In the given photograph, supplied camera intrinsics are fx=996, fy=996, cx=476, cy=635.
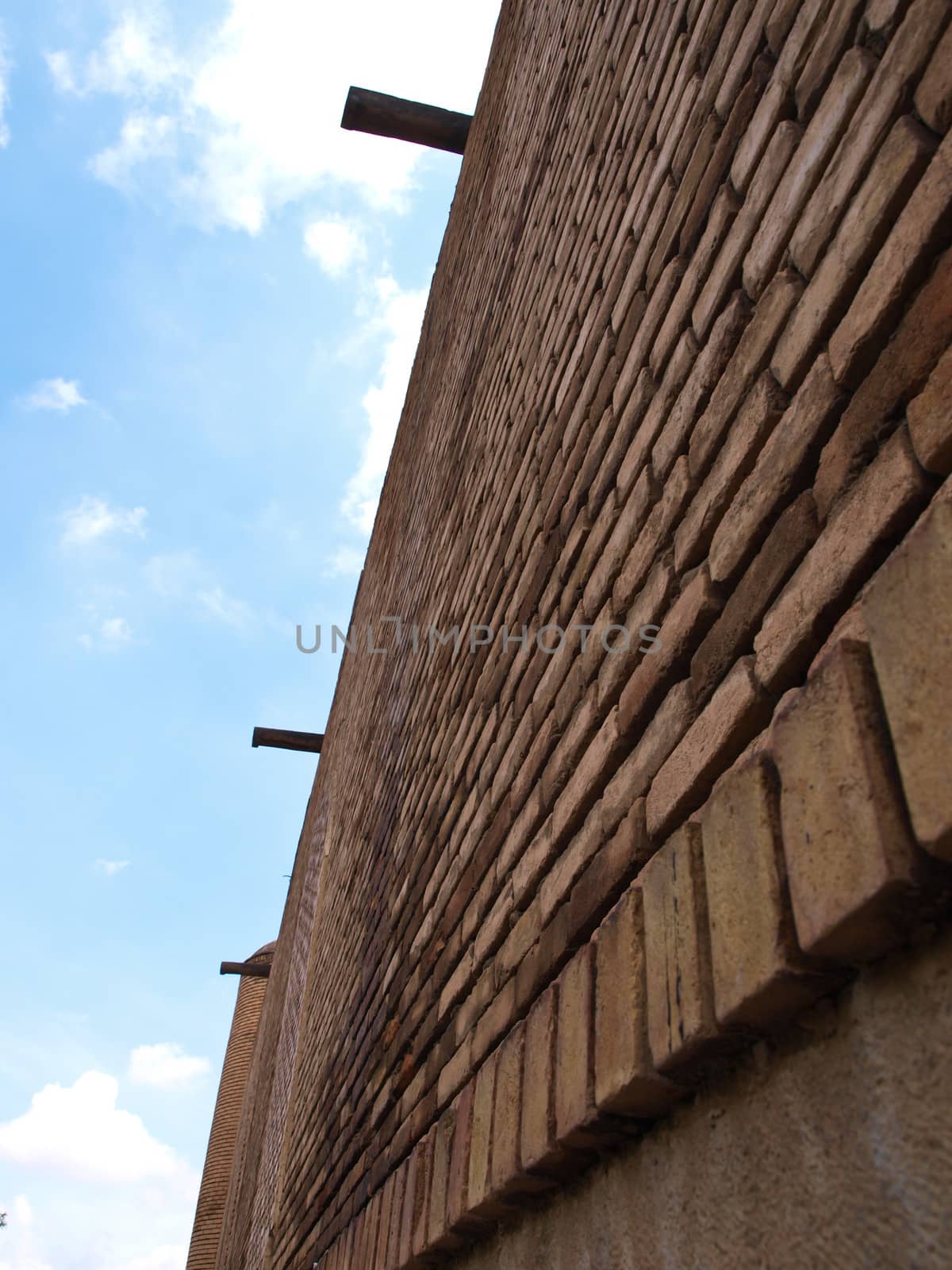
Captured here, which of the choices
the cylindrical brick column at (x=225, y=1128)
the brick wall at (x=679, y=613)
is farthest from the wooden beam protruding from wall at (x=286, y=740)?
the brick wall at (x=679, y=613)

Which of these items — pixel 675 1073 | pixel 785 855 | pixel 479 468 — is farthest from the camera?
pixel 479 468

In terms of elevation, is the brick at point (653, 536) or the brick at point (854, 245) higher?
the brick at point (653, 536)

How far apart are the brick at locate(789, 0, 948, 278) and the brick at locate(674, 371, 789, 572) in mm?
152

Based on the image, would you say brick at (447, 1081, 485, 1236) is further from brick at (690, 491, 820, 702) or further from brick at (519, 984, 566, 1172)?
brick at (690, 491, 820, 702)


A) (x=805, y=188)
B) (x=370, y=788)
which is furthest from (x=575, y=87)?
(x=370, y=788)

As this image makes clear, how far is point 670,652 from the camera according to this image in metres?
1.36

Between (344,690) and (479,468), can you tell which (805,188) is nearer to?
(479,468)

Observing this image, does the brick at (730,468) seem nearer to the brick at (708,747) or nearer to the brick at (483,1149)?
the brick at (708,747)

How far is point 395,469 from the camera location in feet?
18.2

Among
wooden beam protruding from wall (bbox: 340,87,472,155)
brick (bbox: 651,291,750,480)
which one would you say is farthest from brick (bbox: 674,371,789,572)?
wooden beam protruding from wall (bbox: 340,87,472,155)

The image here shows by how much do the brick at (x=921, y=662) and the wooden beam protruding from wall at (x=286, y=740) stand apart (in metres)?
8.65

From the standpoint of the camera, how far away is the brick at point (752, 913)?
0.87m

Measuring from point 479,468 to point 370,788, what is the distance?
74.6 inches

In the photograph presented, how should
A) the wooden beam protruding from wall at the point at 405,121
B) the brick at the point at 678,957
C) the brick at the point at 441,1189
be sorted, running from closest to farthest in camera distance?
the brick at the point at 678,957
the brick at the point at 441,1189
the wooden beam protruding from wall at the point at 405,121
